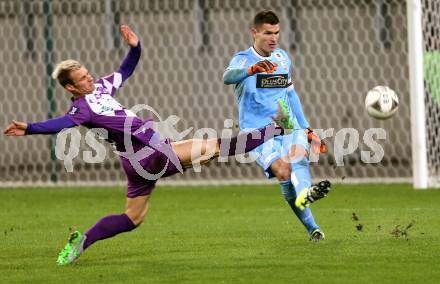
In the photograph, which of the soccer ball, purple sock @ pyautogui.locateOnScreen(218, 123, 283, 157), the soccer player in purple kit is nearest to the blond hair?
the soccer player in purple kit

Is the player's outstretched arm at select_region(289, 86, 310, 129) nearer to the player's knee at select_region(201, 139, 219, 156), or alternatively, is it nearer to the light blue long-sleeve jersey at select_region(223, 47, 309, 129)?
the light blue long-sleeve jersey at select_region(223, 47, 309, 129)

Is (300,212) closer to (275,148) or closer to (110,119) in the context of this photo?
(275,148)

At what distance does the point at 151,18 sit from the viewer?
16781 mm

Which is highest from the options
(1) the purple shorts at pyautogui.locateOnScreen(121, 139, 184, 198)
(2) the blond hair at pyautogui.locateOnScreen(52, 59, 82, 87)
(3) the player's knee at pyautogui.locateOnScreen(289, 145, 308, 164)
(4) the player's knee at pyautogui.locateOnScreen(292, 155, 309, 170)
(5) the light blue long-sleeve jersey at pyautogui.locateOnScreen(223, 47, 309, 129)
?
(2) the blond hair at pyautogui.locateOnScreen(52, 59, 82, 87)

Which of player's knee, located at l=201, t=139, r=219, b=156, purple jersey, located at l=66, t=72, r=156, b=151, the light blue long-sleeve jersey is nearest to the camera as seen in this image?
purple jersey, located at l=66, t=72, r=156, b=151

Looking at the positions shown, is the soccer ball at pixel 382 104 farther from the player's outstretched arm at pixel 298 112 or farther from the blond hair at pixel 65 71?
the blond hair at pixel 65 71

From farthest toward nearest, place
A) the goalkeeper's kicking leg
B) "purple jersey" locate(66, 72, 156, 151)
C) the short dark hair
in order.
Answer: the short dark hair < "purple jersey" locate(66, 72, 156, 151) < the goalkeeper's kicking leg

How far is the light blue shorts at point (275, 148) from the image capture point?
8445 mm

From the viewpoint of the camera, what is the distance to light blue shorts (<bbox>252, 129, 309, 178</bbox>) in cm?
845

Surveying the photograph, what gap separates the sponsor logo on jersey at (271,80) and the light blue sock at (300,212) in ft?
2.66

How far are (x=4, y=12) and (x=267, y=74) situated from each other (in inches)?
363

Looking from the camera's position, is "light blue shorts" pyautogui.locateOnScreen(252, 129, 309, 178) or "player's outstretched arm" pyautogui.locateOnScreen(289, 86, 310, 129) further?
"player's outstretched arm" pyautogui.locateOnScreen(289, 86, 310, 129)

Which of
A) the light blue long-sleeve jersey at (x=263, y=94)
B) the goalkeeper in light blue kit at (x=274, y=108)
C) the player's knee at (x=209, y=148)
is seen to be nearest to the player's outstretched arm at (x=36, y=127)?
the player's knee at (x=209, y=148)

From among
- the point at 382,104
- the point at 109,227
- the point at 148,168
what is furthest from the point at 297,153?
the point at 109,227
